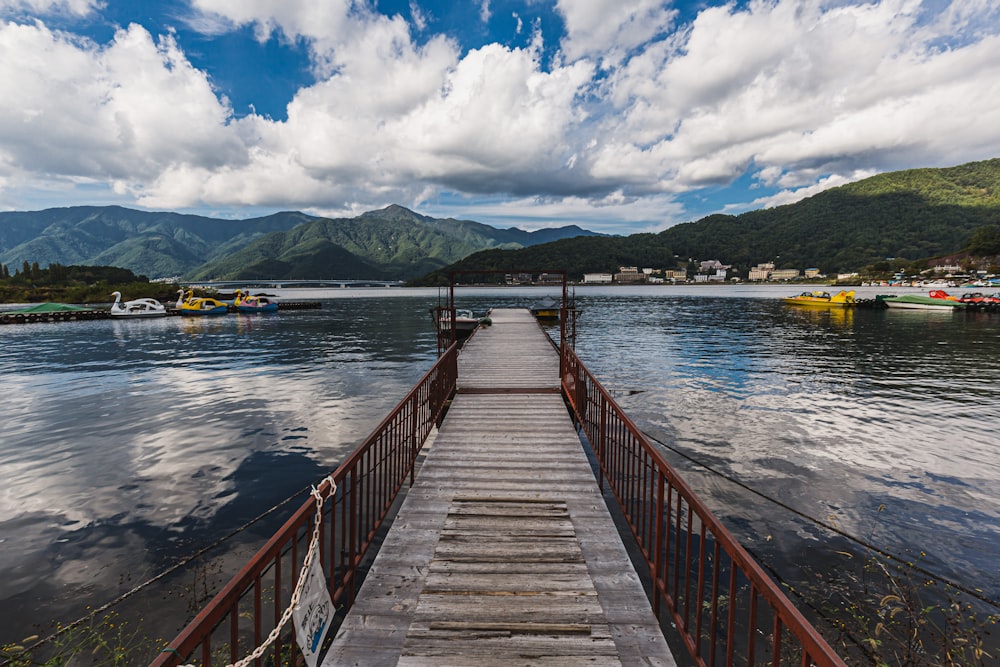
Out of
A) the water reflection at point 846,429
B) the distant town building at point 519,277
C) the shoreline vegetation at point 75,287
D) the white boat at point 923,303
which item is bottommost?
the water reflection at point 846,429

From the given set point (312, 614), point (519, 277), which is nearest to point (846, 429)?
point (519, 277)

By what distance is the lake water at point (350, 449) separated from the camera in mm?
7871

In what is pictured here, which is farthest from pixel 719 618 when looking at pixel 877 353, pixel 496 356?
pixel 877 353

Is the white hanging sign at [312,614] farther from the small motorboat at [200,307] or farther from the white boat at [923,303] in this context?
the white boat at [923,303]

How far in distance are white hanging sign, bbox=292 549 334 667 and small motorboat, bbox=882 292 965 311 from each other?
85.1 m

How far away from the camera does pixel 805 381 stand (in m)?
21.6

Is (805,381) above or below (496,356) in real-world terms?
below

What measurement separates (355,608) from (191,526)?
7.01 metres

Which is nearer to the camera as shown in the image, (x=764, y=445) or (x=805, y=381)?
(x=764, y=445)

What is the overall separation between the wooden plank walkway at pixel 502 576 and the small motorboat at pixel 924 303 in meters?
81.2

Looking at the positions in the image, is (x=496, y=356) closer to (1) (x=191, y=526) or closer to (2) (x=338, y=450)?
(2) (x=338, y=450)

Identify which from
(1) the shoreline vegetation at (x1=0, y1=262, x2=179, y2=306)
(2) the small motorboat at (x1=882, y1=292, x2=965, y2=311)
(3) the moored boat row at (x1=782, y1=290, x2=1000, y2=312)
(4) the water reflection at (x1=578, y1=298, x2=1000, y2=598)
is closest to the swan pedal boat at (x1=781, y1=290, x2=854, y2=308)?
(3) the moored boat row at (x1=782, y1=290, x2=1000, y2=312)

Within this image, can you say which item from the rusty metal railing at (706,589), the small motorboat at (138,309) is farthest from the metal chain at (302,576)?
the small motorboat at (138,309)

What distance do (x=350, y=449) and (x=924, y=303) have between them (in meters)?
86.4
